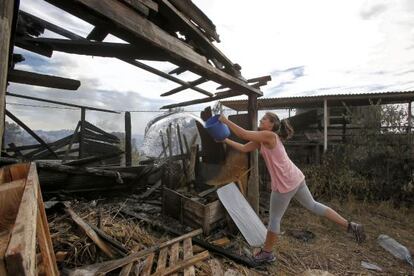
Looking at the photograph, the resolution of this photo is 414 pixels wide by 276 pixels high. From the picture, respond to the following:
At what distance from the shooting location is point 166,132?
8.27 metres

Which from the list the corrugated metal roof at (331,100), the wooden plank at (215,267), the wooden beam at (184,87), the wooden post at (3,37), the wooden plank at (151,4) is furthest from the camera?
the corrugated metal roof at (331,100)

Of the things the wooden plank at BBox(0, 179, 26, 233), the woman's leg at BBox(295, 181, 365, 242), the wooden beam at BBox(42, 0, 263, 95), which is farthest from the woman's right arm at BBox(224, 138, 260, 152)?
the wooden plank at BBox(0, 179, 26, 233)

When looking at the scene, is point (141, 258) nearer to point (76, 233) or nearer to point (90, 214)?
point (76, 233)

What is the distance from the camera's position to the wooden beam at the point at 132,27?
1.90 m

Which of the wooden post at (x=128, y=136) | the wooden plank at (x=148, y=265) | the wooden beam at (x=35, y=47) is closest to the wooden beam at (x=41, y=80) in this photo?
the wooden beam at (x=35, y=47)

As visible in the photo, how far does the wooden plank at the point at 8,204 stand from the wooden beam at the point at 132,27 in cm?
134

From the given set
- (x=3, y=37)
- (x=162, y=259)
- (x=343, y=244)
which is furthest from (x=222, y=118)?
(x=343, y=244)

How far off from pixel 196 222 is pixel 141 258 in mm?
1505

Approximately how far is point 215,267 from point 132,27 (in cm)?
298

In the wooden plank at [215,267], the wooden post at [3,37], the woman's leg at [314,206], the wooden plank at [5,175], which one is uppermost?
the wooden post at [3,37]

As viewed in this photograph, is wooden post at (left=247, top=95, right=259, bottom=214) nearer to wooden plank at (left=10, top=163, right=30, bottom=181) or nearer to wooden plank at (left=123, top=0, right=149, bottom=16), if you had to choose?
wooden plank at (left=123, top=0, right=149, bottom=16)

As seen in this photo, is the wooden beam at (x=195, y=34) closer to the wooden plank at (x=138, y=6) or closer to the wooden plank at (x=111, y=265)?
the wooden plank at (x=138, y=6)

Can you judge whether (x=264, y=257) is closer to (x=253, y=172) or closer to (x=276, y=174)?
(x=276, y=174)

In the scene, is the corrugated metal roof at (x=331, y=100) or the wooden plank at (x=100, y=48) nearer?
the wooden plank at (x=100, y=48)
